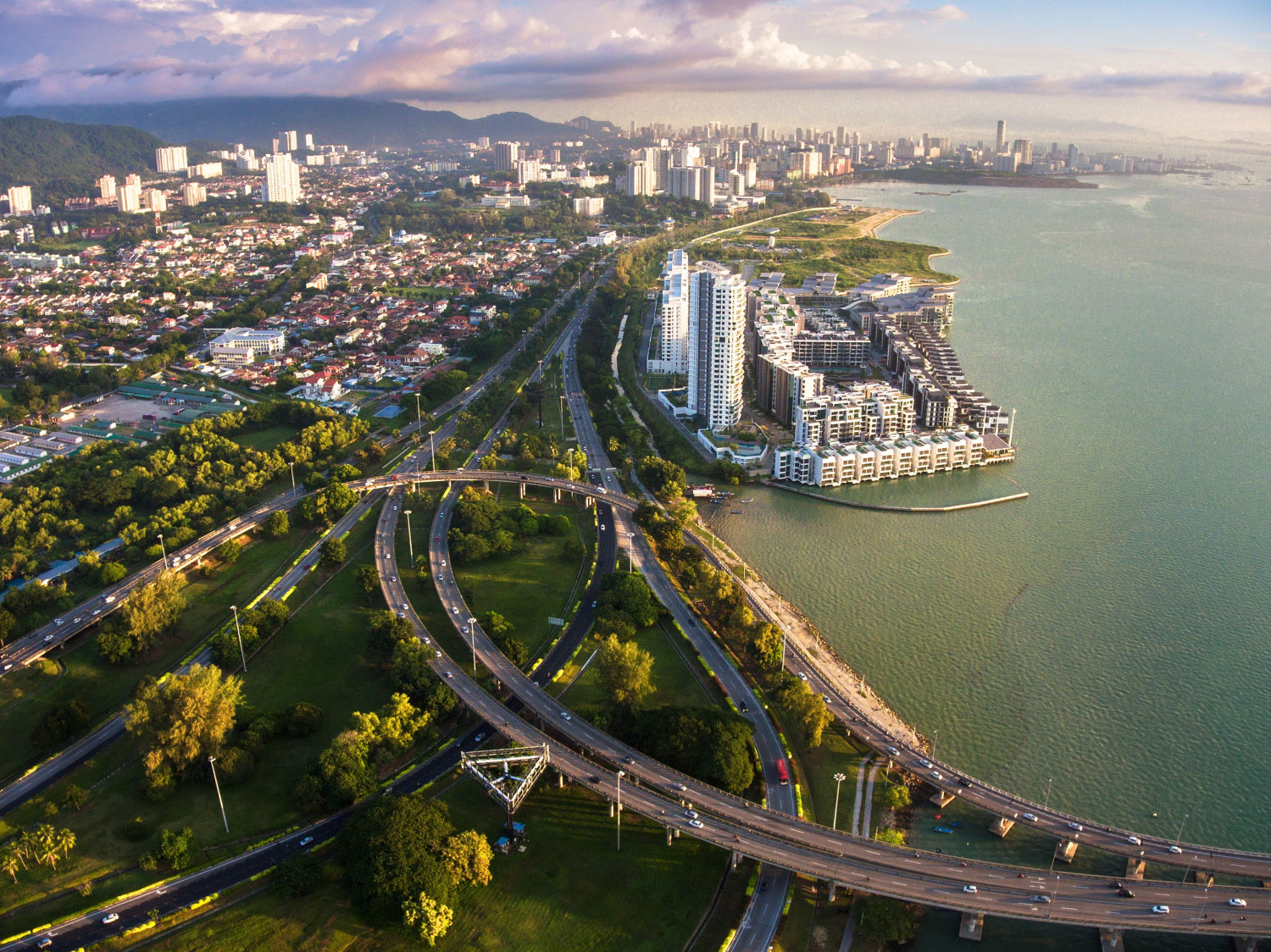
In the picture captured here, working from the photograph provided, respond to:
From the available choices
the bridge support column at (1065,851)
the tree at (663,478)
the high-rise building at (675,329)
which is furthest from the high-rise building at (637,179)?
the bridge support column at (1065,851)

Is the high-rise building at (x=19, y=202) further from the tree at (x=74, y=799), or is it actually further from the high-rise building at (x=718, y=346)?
the tree at (x=74, y=799)

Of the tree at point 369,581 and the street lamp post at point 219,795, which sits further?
the tree at point 369,581

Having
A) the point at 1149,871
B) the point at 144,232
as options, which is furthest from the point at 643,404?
the point at 144,232

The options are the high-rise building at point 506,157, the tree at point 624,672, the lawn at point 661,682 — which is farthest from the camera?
the high-rise building at point 506,157

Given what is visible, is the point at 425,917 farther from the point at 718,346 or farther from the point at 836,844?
the point at 718,346

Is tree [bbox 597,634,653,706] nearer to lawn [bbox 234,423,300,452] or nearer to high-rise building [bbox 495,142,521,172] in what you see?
lawn [bbox 234,423,300,452]
